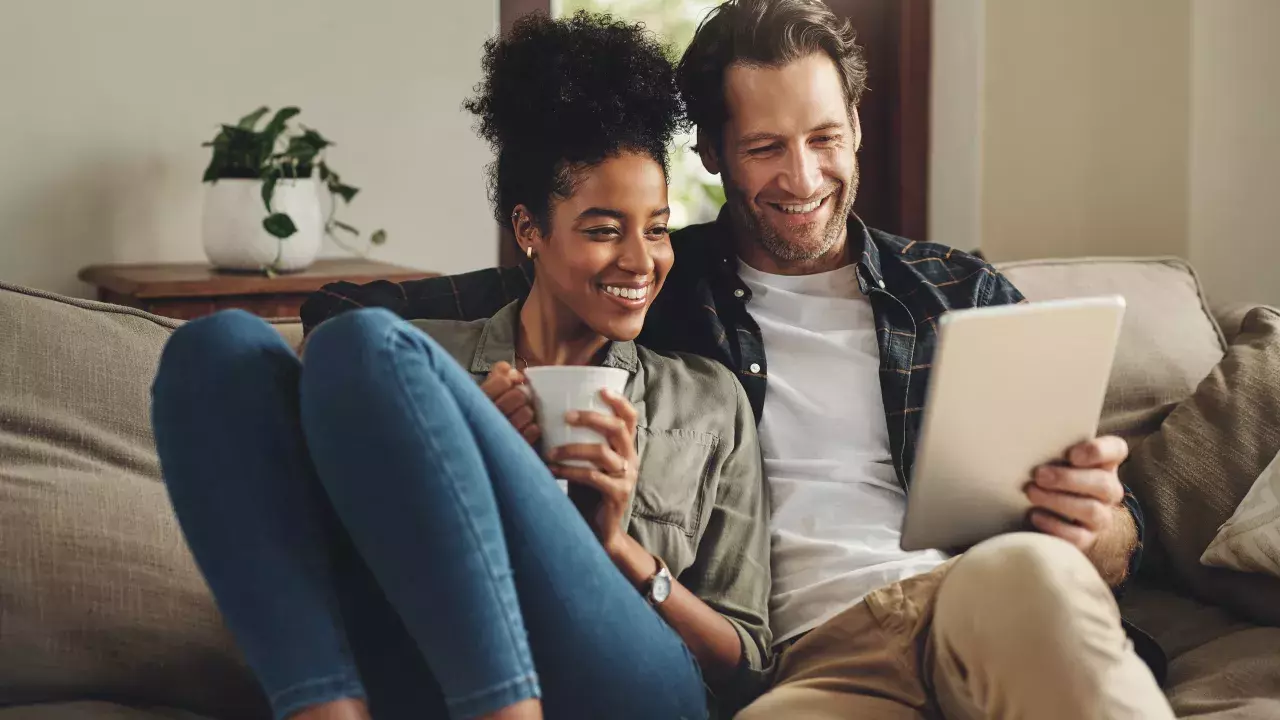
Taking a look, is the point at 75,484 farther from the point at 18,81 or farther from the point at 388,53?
the point at 388,53

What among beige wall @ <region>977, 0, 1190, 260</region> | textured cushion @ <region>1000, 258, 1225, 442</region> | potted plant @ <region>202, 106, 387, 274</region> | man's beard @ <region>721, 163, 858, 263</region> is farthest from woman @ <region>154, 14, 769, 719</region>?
beige wall @ <region>977, 0, 1190, 260</region>

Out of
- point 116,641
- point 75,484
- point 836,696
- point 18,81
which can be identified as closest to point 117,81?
point 18,81

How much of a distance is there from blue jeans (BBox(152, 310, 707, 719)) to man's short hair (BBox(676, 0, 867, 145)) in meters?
0.79

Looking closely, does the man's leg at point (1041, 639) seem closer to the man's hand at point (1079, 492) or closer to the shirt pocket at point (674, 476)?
the man's hand at point (1079, 492)

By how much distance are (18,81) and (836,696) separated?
2041mm

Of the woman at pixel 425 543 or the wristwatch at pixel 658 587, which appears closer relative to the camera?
the woman at pixel 425 543

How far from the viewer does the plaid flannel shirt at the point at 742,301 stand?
1622 millimetres

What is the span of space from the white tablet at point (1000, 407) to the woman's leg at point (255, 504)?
54cm

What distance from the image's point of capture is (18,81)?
2428mm

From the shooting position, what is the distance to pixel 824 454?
1582 mm

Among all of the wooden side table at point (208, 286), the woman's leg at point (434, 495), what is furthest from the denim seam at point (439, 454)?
the wooden side table at point (208, 286)

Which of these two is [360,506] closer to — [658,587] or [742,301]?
[658,587]

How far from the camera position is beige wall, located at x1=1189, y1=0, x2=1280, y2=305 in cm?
242

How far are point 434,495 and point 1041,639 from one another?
1.66 ft
